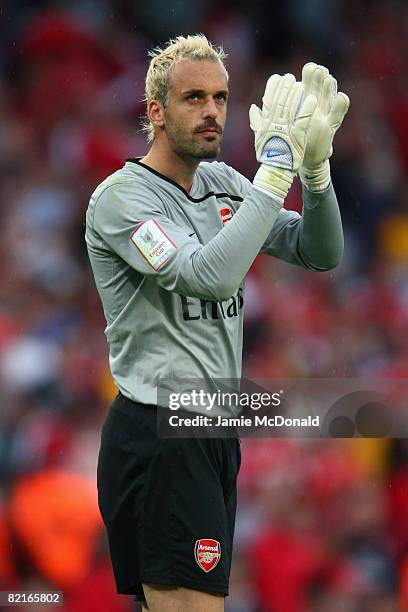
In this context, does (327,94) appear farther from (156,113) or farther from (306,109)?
(156,113)

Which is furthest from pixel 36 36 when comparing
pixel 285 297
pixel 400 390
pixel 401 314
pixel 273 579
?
pixel 273 579

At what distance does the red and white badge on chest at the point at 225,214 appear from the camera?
2.76 m

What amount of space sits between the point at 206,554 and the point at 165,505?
142mm

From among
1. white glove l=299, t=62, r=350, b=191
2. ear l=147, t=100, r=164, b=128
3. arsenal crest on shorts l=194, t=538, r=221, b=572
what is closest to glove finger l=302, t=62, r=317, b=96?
white glove l=299, t=62, r=350, b=191

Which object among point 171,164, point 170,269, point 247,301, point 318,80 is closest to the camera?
point 170,269

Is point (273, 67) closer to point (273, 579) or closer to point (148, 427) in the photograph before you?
point (273, 579)

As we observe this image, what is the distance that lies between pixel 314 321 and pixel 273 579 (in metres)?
1.66

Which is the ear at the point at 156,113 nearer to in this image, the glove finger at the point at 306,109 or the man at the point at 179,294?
the man at the point at 179,294

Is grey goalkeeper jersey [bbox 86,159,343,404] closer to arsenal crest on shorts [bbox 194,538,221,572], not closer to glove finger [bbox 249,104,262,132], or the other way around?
glove finger [bbox 249,104,262,132]

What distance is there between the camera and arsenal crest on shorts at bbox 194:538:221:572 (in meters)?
2.56

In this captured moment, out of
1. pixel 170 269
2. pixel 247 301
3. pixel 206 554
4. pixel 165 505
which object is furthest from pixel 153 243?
pixel 247 301

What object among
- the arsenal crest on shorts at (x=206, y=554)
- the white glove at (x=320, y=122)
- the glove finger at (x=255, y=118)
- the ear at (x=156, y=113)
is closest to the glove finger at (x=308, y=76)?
the white glove at (x=320, y=122)

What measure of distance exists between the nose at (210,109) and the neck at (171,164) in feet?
0.41

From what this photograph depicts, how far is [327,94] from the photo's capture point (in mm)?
2625
